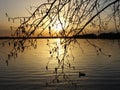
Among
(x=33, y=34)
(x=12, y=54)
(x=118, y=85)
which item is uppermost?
(x=33, y=34)

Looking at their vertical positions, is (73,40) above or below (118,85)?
above

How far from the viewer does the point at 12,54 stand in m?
3.63

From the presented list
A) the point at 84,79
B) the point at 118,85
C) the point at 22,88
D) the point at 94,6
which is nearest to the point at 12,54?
the point at 94,6

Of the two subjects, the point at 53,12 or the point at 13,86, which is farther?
the point at 13,86

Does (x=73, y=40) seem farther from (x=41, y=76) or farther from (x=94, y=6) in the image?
(x=41, y=76)

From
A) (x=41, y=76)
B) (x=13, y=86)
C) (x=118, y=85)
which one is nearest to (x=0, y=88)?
(x=13, y=86)

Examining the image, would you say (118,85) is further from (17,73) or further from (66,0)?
(66,0)

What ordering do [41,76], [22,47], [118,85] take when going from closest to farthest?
[22,47], [118,85], [41,76]

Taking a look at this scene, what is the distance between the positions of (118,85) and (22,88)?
7.50 metres

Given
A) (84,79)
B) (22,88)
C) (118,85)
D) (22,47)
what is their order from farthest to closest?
(84,79), (118,85), (22,88), (22,47)

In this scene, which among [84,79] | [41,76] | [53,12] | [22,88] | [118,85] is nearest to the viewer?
[53,12]

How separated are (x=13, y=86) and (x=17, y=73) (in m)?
7.03

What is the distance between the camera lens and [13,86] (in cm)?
2256

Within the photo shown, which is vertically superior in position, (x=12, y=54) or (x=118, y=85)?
(x=12, y=54)
